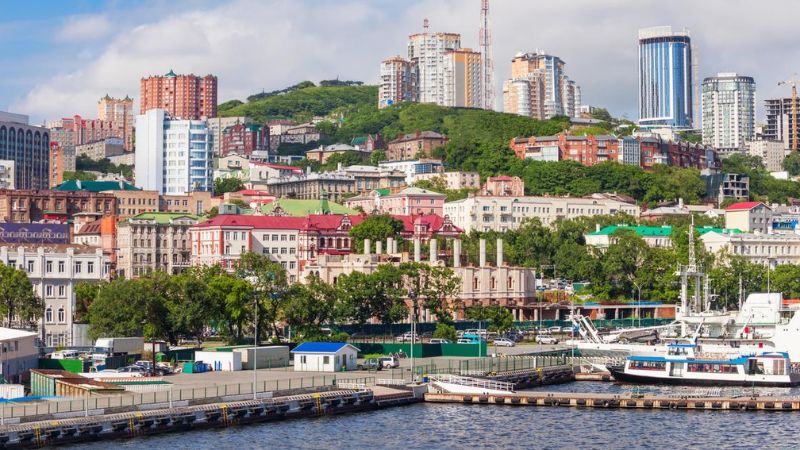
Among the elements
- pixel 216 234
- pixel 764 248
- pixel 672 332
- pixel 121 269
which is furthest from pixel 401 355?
pixel 764 248

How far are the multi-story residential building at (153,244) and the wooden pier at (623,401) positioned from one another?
85058 millimetres

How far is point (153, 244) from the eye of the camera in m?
171

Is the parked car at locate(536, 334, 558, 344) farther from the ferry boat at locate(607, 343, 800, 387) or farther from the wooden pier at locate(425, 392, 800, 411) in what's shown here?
the wooden pier at locate(425, 392, 800, 411)

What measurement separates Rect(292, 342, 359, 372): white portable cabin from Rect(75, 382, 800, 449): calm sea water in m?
13.0

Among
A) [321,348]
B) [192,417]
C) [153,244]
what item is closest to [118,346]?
[321,348]

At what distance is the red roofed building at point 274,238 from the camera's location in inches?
6275

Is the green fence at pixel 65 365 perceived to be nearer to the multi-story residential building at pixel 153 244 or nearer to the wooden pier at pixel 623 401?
the wooden pier at pixel 623 401

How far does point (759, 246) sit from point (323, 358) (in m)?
100

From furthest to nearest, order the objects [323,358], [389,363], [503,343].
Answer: [503,343] → [389,363] → [323,358]

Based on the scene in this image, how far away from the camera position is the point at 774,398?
85.0m

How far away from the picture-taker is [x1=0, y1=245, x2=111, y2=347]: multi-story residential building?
118 metres

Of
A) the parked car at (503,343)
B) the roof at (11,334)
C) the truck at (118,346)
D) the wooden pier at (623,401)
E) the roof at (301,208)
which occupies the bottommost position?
the wooden pier at (623,401)

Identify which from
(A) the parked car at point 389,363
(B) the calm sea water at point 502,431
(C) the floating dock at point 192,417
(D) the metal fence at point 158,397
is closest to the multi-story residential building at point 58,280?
(A) the parked car at point 389,363

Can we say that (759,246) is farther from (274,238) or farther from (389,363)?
(389,363)
